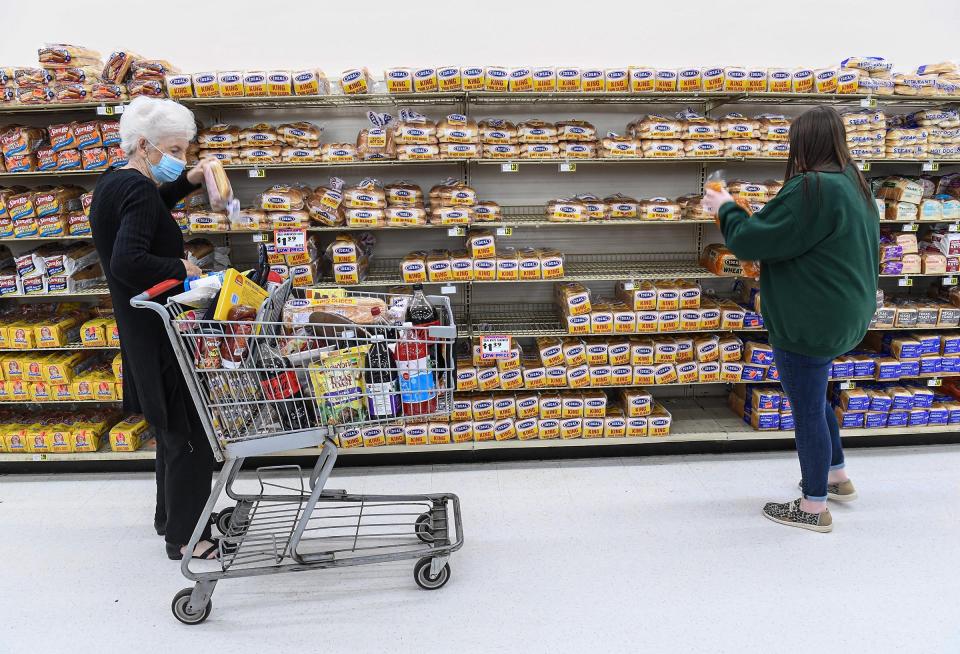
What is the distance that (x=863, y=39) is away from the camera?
12.6ft

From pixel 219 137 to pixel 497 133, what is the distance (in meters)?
1.50

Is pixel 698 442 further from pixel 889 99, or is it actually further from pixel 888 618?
pixel 889 99

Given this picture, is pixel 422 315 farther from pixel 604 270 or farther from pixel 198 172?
pixel 604 270

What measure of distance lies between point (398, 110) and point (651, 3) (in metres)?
1.68

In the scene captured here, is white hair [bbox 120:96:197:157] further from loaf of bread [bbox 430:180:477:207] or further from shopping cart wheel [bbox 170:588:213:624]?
shopping cart wheel [bbox 170:588:213:624]

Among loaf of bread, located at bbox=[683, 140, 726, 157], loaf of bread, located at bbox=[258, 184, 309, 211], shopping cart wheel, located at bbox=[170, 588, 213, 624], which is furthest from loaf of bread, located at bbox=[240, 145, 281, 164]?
loaf of bread, located at bbox=[683, 140, 726, 157]

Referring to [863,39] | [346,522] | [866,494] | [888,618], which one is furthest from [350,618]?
[863,39]

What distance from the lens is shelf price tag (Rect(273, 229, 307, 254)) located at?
3.30 metres

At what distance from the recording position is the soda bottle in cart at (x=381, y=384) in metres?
2.11

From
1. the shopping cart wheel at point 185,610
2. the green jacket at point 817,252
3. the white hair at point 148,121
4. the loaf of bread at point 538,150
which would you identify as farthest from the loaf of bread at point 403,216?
the shopping cart wheel at point 185,610

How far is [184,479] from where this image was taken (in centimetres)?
253

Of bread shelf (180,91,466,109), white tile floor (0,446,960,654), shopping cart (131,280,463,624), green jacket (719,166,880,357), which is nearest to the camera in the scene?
shopping cart (131,280,463,624)

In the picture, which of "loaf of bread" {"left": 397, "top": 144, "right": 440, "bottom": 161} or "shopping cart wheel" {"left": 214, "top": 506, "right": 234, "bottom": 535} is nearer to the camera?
"shopping cart wheel" {"left": 214, "top": 506, "right": 234, "bottom": 535}

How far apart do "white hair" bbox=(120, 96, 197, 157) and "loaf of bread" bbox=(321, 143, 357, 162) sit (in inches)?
40.4
